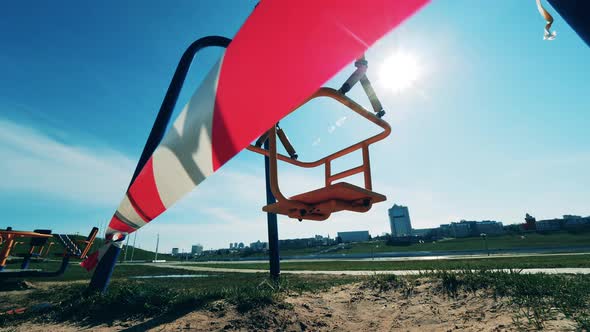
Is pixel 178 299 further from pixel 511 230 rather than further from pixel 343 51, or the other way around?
pixel 511 230

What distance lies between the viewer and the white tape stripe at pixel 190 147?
129 centimetres

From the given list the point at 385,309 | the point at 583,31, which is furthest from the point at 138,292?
the point at 583,31

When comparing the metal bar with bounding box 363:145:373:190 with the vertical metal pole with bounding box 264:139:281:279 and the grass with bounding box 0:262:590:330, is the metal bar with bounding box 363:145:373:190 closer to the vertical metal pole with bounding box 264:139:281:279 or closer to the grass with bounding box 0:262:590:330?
the grass with bounding box 0:262:590:330

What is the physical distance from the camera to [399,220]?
118 m

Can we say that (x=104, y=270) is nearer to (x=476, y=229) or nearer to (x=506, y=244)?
(x=506, y=244)

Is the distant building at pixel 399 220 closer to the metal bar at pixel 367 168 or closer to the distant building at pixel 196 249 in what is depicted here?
the distant building at pixel 196 249

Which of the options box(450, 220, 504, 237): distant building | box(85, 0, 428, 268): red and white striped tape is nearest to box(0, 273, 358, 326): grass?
box(85, 0, 428, 268): red and white striped tape

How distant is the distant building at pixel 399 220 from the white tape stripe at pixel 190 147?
123128 mm

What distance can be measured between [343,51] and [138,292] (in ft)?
19.5

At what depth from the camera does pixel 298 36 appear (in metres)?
0.83

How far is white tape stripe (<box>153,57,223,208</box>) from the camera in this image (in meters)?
1.29

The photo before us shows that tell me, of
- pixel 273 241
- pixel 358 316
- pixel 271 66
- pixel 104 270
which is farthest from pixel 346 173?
pixel 104 270

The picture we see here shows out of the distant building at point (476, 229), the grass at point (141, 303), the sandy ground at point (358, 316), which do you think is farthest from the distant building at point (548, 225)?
the grass at point (141, 303)

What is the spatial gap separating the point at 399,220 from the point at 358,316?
4881 inches
